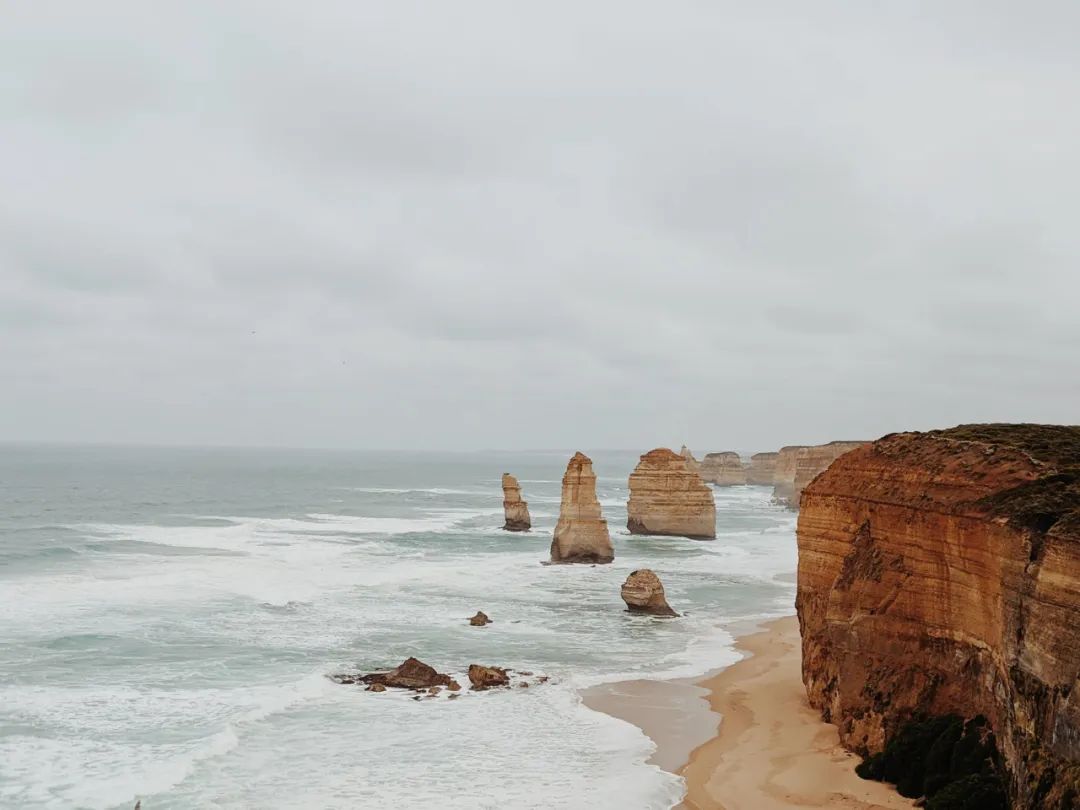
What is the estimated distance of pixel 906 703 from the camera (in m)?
19.5

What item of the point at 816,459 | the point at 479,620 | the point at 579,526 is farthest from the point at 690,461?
the point at 479,620

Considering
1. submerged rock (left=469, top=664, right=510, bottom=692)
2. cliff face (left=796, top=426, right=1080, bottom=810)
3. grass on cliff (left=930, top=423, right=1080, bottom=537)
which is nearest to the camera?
cliff face (left=796, top=426, right=1080, bottom=810)

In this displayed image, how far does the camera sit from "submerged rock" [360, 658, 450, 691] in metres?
26.9

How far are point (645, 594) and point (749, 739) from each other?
15.9 m

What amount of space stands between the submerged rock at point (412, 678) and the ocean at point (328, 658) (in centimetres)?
70

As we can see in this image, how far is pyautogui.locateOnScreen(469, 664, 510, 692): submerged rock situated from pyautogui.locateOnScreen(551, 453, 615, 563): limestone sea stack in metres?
26.8

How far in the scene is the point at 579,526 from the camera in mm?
54688

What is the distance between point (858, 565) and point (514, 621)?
18.4 meters

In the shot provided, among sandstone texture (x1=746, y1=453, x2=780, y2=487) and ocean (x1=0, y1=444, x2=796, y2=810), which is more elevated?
sandstone texture (x1=746, y1=453, x2=780, y2=487)

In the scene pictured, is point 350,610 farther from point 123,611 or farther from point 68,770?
point 68,770

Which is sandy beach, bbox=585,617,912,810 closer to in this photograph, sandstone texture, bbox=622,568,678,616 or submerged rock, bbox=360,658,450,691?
submerged rock, bbox=360,658,450,691

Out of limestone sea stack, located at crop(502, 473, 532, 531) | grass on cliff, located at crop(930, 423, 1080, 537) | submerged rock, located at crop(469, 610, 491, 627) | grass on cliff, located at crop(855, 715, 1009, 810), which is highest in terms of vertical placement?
grass on cliff, located at crop(930, 423, 1080, 537)

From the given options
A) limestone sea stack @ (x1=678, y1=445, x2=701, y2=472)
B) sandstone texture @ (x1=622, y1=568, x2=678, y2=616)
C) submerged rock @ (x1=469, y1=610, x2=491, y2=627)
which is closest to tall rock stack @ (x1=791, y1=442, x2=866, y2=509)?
limestone sea stack @ (x1=678, y1=445, x2=701, y2=472)

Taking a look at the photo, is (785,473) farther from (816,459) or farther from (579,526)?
(579,526)
